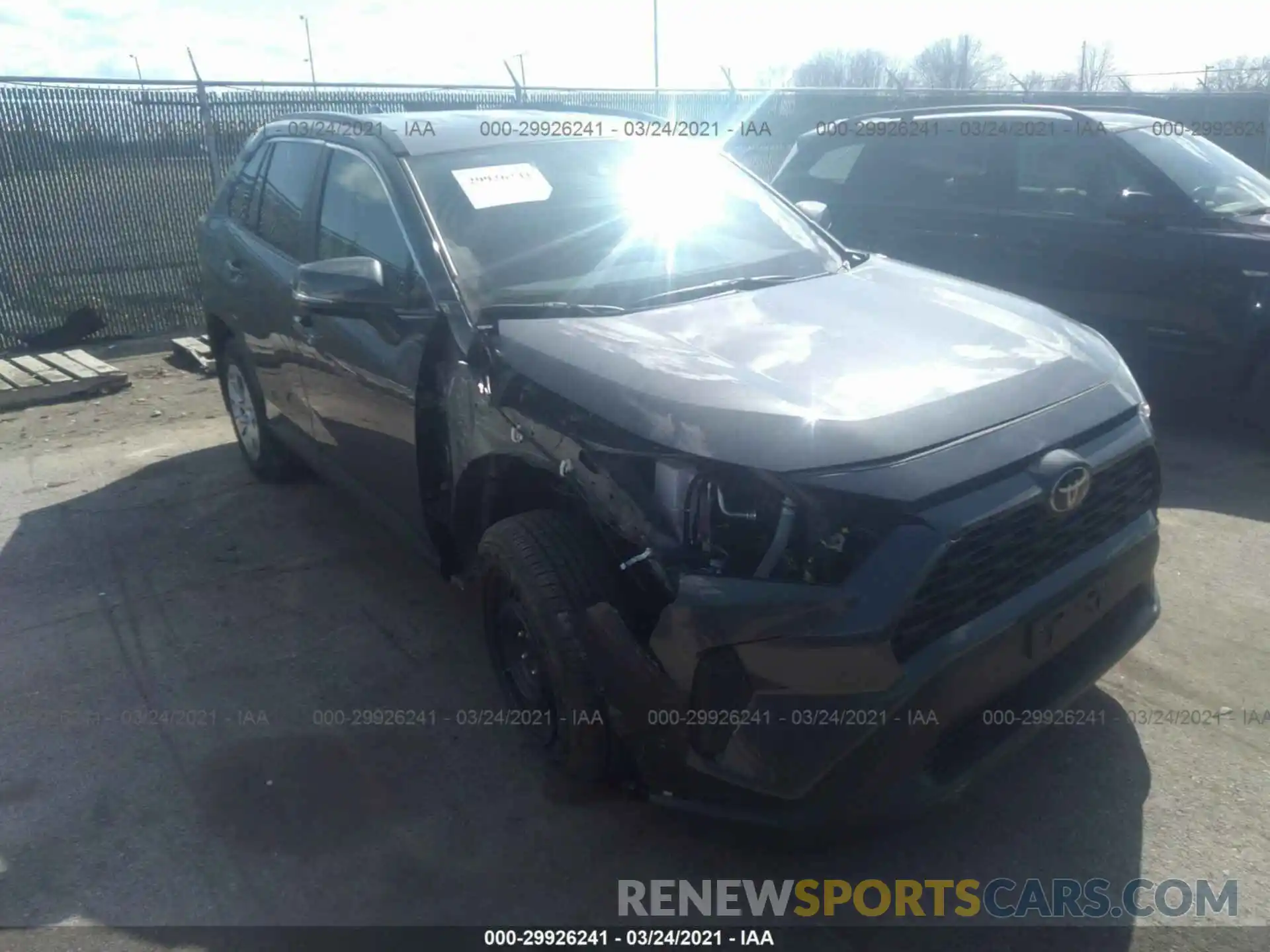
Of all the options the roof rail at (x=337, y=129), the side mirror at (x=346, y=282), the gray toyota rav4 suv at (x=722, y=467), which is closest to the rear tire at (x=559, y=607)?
the gray toyota rav4 suv at (x=722, y=467)

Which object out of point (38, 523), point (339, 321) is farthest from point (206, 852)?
point (38, 523)

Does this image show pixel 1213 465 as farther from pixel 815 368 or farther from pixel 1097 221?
pixel 815 368

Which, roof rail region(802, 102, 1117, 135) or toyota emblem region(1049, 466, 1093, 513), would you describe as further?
roof rail region(802, 102, 1117, 135)

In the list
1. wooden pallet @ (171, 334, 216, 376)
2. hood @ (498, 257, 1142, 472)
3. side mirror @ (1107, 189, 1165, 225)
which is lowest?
wooden pallet @ (171, 334, 216, 376)

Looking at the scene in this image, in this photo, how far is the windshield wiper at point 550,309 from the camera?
3059mm

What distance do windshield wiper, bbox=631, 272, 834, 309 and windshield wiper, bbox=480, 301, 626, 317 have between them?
10 cm

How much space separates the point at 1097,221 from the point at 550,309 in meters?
4.08

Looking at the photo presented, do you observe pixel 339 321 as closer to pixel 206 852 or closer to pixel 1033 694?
pixel 206 852

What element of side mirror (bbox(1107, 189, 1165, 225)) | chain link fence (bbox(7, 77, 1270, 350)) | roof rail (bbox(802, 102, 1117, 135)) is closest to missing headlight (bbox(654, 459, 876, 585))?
side mirror (bbox(1107, 189, 1165, 225))

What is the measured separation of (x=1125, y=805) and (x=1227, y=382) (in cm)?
343

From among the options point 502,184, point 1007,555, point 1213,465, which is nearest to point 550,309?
point 502,184

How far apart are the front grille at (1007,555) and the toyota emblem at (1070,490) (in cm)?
3

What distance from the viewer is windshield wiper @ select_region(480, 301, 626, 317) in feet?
10.0

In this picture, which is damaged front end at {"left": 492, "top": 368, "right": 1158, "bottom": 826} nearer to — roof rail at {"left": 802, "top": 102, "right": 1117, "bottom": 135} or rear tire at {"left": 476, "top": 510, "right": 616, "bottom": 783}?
rear tire at {"left": 476, "top": 510, "right": 616, "bottom": 783}
